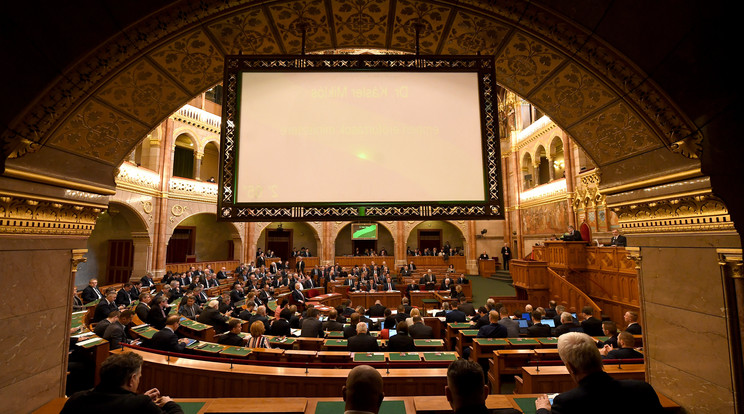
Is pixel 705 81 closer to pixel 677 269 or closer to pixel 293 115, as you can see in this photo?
pixel 677 269

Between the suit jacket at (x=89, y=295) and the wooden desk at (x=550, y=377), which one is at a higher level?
the suit jacket at (x=89, y=295)

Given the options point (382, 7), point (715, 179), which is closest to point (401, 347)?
point (715, 179)

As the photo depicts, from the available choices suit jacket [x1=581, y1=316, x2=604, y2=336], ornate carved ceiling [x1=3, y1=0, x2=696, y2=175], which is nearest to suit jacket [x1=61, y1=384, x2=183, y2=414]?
ornate carved ceiling [x1=3, y1=0, x2=696, y2=175]

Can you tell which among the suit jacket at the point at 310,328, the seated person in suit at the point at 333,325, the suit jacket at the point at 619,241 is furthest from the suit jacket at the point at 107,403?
the suit jacket at the point at 619,241

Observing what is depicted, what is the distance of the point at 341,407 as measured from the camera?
2877 mm

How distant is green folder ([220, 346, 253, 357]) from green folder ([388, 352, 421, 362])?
2.01 m

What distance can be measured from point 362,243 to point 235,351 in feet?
63.4

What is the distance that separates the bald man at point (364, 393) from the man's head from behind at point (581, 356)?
42.6 inches

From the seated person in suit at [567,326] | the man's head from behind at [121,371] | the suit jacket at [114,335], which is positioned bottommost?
the seated person in suit at [567,326]

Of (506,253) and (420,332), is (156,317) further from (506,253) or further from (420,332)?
(506,253)

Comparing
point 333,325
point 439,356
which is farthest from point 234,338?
point 439,356

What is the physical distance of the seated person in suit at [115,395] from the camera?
189cm

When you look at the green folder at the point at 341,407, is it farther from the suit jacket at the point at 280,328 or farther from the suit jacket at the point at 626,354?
the suit jacket at the point at 280,328

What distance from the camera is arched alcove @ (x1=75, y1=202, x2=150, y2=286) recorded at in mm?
13812
